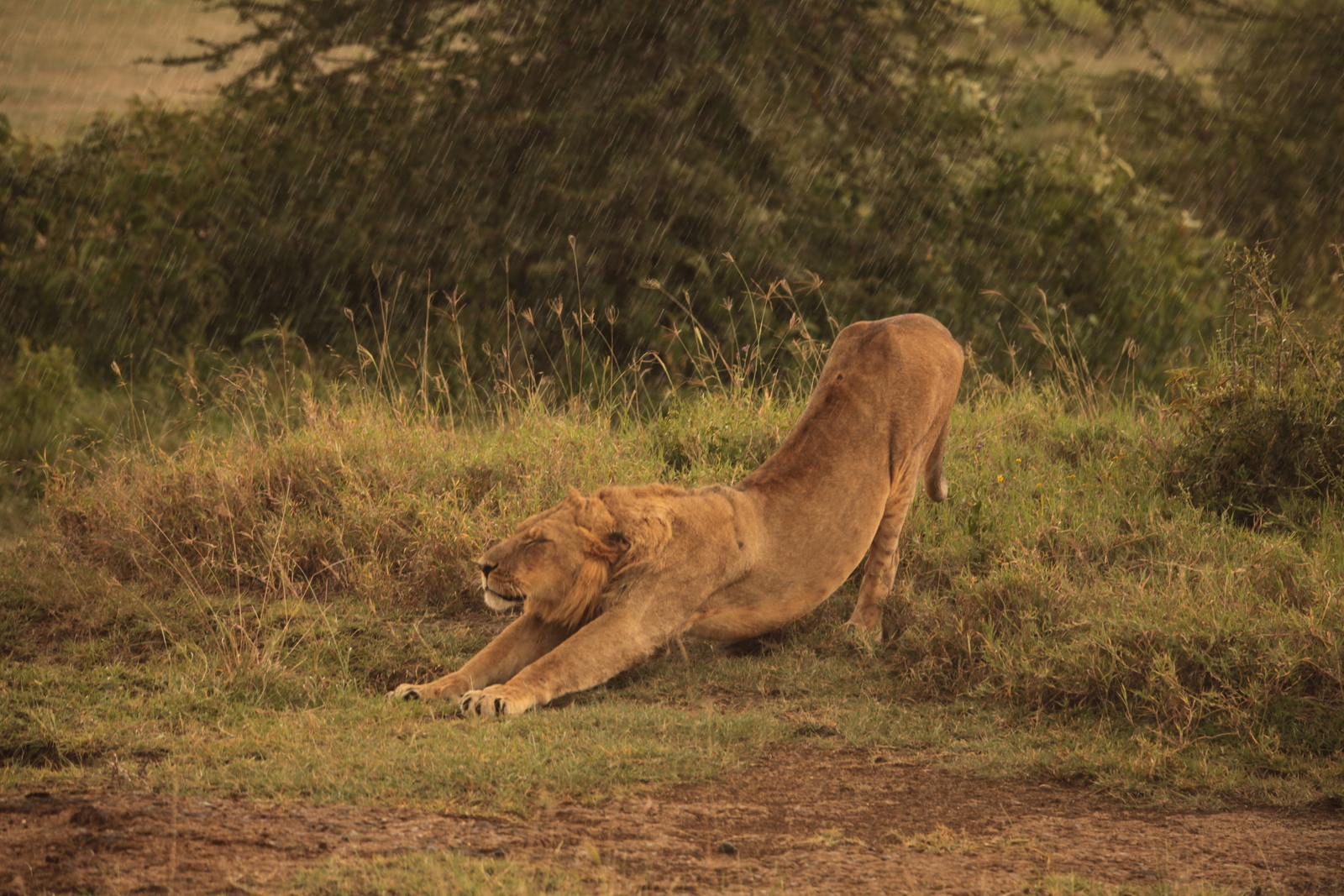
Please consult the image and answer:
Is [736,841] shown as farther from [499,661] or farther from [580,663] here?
[499,661]

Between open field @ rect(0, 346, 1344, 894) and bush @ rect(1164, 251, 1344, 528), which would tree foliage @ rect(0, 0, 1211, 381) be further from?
open field @ rect(0, 346, 1344, 894)

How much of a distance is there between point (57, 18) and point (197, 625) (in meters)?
18.8

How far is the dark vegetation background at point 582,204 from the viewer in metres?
10.4

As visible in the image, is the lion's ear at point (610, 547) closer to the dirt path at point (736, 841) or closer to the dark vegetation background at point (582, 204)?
the dirt path at point (736, 841)

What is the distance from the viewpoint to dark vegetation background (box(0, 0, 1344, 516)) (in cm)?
1039

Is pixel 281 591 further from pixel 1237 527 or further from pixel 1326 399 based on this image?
pixel 1326 399

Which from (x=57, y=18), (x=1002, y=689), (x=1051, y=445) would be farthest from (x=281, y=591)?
(x=57, y=18)

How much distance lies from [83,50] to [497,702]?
19.8 meters

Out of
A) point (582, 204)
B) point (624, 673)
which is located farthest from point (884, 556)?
point (582, 204)

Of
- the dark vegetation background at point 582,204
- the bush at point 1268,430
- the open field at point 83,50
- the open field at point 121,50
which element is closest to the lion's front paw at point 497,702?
the bush at point 1268,430

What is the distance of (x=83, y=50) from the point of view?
2077 cm

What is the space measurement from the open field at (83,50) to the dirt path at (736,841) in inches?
570

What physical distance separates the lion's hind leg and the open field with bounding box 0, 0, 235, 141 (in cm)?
1330

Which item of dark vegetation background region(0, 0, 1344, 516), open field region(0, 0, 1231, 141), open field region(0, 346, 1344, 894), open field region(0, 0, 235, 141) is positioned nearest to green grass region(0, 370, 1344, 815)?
open field region(0, 346, 1344, 894)
